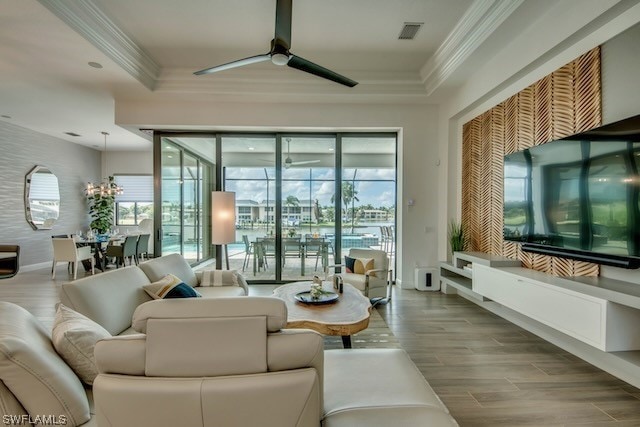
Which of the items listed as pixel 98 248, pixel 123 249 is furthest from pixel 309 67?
pixel 98 248

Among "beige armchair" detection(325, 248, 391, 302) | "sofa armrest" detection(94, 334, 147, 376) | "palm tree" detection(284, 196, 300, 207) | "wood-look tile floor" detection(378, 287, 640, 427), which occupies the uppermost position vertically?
"palm tree" detection(284, 196, 300, 207)

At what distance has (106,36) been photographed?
11.1 feet

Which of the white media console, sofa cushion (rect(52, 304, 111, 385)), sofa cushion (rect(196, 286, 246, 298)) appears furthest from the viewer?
sofa cushion (rect(196, 286, 246, 298))

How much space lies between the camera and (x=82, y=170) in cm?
832

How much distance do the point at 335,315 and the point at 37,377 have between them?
181cm

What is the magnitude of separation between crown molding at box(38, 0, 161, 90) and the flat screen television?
15.9 ft

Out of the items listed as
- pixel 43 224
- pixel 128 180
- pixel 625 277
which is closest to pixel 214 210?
pixel 625 277

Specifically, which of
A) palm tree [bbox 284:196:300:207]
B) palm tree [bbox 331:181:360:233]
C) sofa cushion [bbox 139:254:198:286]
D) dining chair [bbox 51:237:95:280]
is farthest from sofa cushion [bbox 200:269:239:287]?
dining chair [bbox 51:237:95:280]

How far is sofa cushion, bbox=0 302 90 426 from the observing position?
1069mm

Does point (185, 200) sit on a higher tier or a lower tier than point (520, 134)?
lower

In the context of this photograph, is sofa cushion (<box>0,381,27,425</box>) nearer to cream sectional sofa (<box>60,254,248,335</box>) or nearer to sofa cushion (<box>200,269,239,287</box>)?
cream sectional sofa (<box>60,254,248,335</box>)

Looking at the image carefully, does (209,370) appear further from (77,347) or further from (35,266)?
(35,266)

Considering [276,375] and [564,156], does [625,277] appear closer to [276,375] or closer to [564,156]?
[564,156]

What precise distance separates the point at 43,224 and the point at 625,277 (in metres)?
10.4
